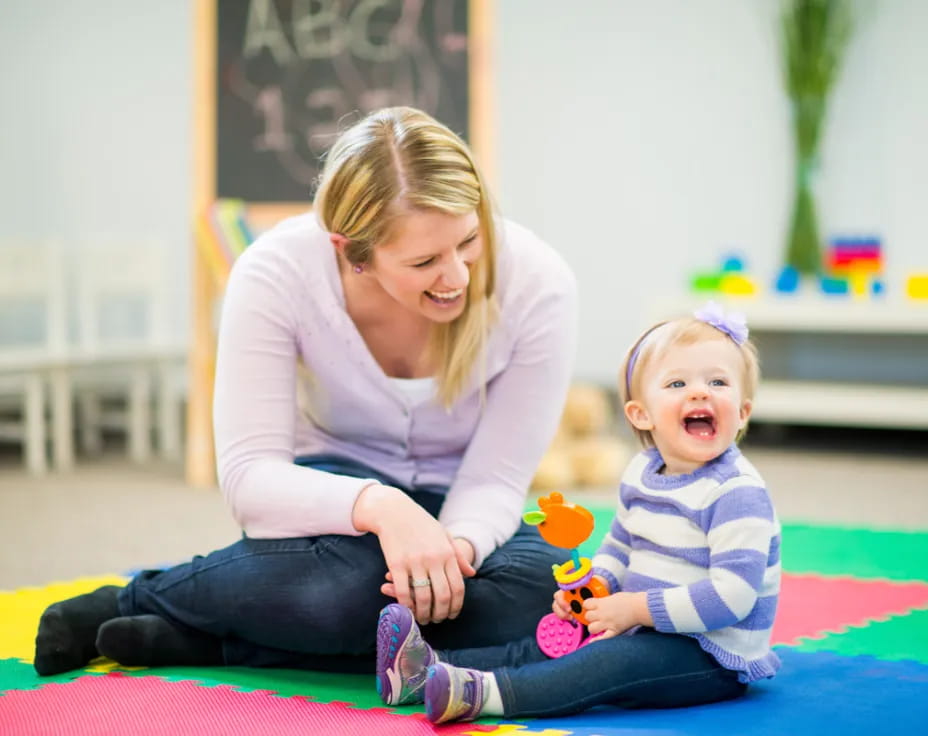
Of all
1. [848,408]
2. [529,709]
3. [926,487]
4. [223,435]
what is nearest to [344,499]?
[223,435]

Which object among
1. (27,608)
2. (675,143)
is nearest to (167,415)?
(675,143)

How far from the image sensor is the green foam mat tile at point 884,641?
156 cm

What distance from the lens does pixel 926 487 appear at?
9.70 feet

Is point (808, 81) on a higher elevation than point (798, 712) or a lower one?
higher

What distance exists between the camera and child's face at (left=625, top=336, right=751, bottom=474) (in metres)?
1.29

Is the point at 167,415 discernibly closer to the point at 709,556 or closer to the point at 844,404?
the point at 844,404

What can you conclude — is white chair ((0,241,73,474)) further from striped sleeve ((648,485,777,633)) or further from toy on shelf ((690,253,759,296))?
striped sleeve ((648,485,777,633))

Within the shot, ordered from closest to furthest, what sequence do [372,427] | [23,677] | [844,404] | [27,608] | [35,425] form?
[23,677] < [372,427] < [27,608] < [35,425] < [844,404]

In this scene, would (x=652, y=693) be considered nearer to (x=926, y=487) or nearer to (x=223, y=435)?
(x=223, y=435)

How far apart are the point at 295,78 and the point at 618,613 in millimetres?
2028

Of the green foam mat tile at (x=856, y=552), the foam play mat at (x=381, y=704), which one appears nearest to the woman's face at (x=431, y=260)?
the foam play mat at (x=381, y=704)

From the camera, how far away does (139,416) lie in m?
3.56

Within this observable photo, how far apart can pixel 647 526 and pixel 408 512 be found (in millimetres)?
256

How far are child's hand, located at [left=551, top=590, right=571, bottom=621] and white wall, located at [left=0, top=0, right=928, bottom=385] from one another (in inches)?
87.3
